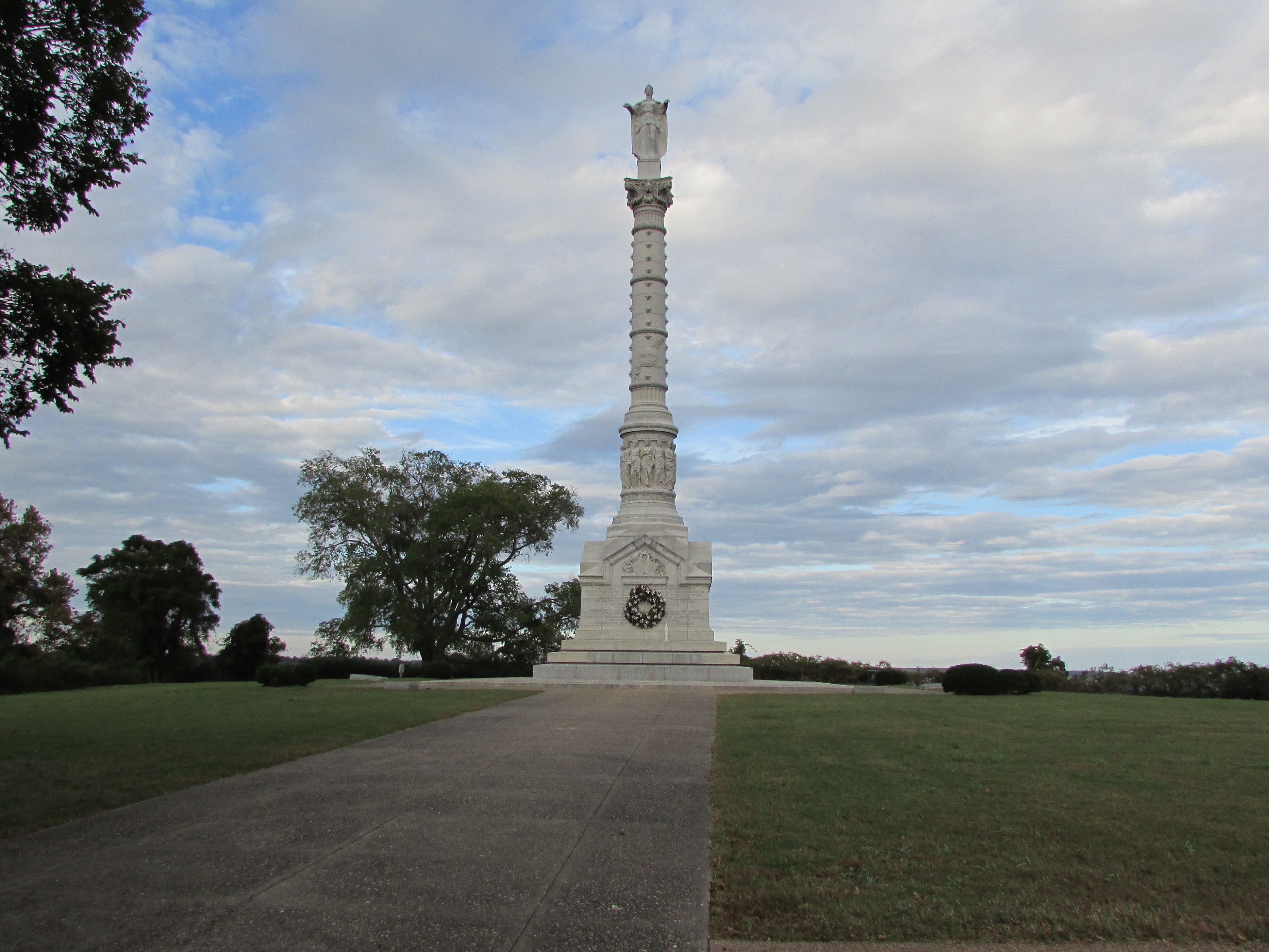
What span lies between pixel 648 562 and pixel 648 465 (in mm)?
4366

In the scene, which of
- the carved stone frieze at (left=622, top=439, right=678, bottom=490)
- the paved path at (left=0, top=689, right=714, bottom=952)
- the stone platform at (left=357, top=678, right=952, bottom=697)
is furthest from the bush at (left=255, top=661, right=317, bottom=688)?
the paved path at (left=0, top=689, right=714, bottom=952)

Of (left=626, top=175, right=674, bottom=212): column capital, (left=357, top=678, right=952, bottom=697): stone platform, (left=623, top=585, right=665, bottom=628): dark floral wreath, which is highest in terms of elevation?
(left=626, top=175, right=674, bottom=212): column capital

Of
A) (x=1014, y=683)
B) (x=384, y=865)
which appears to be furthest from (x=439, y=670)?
(x=384, y=865)

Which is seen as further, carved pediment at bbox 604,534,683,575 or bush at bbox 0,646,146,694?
carved pediment at bbox 604,534,683,575

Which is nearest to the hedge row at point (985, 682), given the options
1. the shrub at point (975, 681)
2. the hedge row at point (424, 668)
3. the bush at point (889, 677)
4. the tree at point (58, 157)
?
the shrub at point (975, 681)

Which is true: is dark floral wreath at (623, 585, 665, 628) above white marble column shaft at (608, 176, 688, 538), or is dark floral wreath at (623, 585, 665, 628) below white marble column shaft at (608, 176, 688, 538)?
below

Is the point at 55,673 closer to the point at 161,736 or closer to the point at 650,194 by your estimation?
the point at 161,736

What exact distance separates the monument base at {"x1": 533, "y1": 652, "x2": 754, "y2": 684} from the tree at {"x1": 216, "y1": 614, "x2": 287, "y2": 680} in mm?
19905

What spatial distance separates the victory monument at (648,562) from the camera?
3703 cm

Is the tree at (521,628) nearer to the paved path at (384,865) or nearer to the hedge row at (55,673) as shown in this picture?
the hedge row at (55,673)

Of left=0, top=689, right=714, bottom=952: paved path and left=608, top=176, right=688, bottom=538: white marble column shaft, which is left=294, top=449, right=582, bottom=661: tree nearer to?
left=608, top=176, right=688, bottom=538: white marble column shaft

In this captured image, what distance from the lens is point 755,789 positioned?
32.9ft

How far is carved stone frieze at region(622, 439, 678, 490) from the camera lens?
4069 centimetres

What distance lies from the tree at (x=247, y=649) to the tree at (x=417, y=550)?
3179 mm
